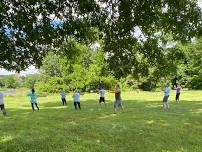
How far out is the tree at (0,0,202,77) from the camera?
11188 millimetres

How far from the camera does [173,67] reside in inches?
531

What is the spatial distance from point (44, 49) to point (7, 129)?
11.7 meters

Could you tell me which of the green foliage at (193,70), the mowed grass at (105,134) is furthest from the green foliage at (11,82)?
the mowed grass at (105,134)

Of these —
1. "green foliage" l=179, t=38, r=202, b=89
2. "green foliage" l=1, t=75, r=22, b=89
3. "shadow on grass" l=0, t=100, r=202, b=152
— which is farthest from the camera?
"green foliage" l=1, t=75, r=22, b=89

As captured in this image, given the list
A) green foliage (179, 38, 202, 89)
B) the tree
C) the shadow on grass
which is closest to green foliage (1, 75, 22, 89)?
green foliage (179, 38, 202, 89)

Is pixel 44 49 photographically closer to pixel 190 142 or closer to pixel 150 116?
pixel 190 142

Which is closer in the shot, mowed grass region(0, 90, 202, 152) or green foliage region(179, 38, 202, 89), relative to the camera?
mowed grass region(0, 90, 202, 152)

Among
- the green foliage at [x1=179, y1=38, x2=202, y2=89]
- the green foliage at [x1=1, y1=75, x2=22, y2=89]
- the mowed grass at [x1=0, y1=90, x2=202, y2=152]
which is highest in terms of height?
the green foliage at [x1=1, y1=75, x2=22, y2=89]

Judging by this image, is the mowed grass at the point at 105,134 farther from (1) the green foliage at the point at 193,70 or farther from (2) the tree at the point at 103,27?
(1) the green foliage at the point at 193,70

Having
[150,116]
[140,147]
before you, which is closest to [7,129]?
[140,147]

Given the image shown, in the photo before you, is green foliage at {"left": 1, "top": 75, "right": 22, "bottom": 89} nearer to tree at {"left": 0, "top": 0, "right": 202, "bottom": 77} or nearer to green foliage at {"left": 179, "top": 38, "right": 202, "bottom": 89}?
green foliage at {"left": 179, "top": 38, "right": 202, "bottom": 89}

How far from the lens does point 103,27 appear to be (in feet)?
41.0

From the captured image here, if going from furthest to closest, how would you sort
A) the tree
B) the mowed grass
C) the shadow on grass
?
the shadow on grass → the mowed grass → the tree

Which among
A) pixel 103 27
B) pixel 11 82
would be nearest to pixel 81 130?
pixel 103 27
